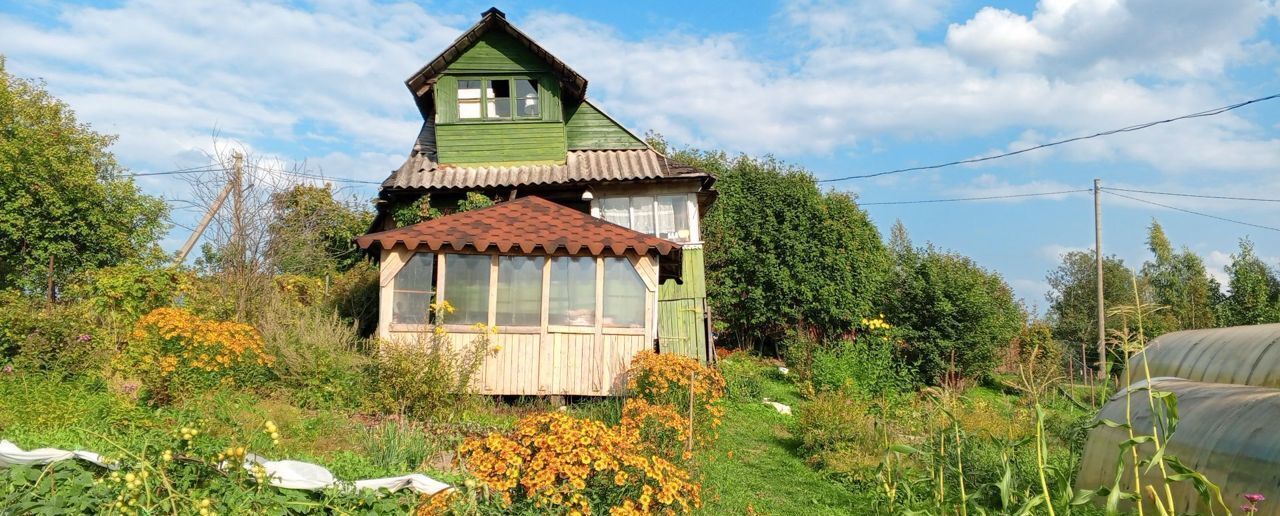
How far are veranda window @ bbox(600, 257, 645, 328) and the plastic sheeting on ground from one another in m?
6.37

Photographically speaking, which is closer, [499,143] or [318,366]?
[318,366]

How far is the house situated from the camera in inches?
482

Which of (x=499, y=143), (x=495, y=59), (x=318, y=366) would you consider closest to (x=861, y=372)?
(x=499, y=143)

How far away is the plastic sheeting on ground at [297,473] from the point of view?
6.08 metres

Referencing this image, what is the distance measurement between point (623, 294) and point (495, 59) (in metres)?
6.18

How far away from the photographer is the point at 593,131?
17188mm

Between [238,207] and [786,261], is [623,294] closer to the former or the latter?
[238,207]

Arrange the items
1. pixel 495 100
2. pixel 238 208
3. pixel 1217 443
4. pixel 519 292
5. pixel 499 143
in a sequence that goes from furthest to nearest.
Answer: pixel 495 100 → pixel 499 143 → pixel 238 208 → pixel 519 292 → pixel 1217 443

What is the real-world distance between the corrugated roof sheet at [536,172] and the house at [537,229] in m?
0.04

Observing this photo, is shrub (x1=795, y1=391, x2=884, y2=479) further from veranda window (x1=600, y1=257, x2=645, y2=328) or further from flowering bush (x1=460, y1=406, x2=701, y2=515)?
flowering bush (x1=460, y1=406, x2=701, y2=515)

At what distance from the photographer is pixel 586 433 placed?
577 centimetres

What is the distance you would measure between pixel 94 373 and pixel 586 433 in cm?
851

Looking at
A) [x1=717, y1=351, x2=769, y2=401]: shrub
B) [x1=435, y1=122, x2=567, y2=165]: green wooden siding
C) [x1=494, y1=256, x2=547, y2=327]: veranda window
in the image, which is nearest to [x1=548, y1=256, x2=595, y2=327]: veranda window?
[x1=494, y1=256, x2=547, y2=327]: veranda window

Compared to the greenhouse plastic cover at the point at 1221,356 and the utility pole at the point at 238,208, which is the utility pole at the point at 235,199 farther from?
the greenhouse plastic cover at the point at 1221,356
